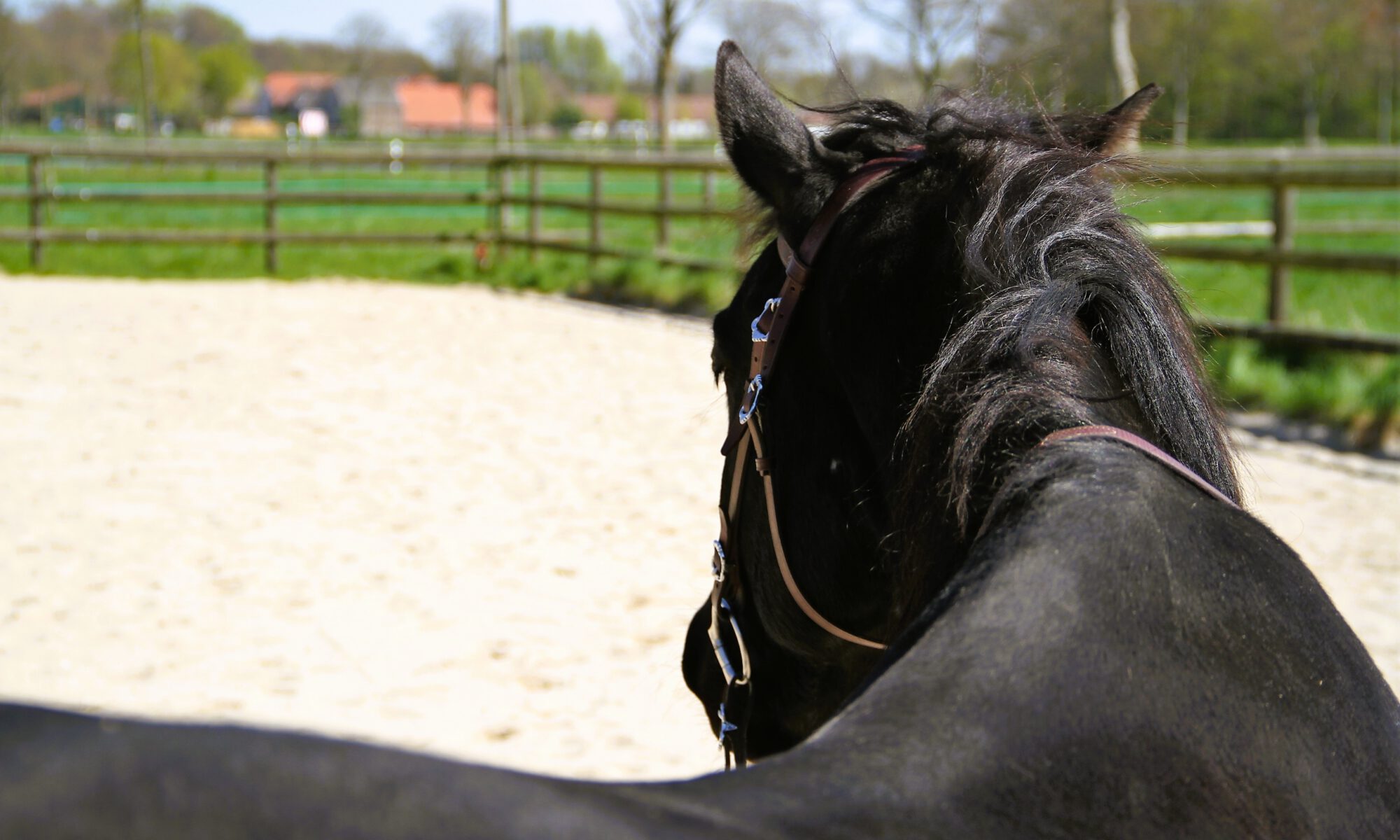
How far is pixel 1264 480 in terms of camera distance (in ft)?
18.1

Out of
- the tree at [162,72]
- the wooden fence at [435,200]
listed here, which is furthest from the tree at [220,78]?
the wooden fence at [435,200]

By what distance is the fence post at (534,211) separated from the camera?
1338 centimetres

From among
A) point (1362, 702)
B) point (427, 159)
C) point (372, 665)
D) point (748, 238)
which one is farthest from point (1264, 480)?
point (427, 159)

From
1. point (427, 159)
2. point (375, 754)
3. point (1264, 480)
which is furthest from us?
point (427, 159)

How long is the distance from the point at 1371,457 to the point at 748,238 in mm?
5505

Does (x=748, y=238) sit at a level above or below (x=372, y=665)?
above

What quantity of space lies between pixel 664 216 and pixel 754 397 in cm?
1058

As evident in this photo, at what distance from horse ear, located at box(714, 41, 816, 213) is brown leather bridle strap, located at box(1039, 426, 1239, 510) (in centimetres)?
60

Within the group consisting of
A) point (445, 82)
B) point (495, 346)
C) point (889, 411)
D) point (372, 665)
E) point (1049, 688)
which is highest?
point (445, 82)

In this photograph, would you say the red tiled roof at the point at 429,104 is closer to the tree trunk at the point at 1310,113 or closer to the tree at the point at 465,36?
the tree at the point at 465,36

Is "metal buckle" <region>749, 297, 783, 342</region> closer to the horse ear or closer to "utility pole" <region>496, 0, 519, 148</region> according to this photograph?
the horse ear

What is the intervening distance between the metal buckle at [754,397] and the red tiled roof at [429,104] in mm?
77230

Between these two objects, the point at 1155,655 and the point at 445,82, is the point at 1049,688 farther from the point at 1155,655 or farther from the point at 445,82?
the point at 445,82

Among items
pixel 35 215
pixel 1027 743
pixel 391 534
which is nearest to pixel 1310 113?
pixel 35 215
